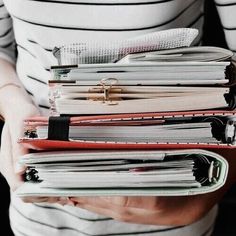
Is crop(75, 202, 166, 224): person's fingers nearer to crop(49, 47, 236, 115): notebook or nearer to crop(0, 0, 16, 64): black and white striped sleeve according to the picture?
crop(49, 47, 236, 115): notebook

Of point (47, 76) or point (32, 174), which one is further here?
point (47, 76)

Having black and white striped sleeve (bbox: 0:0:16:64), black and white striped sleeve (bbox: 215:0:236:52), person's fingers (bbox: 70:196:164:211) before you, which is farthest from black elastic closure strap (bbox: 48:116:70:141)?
black and white striped sleeve (bbox: 0:0:16:64)

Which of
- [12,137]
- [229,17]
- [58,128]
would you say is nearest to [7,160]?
[12,137]

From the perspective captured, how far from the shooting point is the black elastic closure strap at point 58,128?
1.92ft

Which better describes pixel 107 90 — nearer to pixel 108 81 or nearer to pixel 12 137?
pixel 108 81

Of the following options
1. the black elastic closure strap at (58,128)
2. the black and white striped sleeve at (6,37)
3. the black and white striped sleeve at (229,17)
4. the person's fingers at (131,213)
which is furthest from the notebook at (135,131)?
the black and white striped sleeve at (6,37)

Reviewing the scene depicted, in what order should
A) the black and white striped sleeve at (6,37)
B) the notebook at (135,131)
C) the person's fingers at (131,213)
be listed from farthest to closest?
the black and white striped sleeve at (6,37), the person's fingers at (131,213), the notebook at (135,131)

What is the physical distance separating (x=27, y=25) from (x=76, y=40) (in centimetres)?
9

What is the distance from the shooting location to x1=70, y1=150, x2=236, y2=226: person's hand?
673mm

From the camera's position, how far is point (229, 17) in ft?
2.62

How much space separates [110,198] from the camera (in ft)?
2.25

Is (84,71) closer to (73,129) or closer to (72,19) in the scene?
(73,129)

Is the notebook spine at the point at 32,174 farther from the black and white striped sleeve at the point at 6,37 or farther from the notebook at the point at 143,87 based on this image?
the black and white striped sleeve at the point at 6,37

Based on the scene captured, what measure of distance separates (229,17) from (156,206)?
29cm
